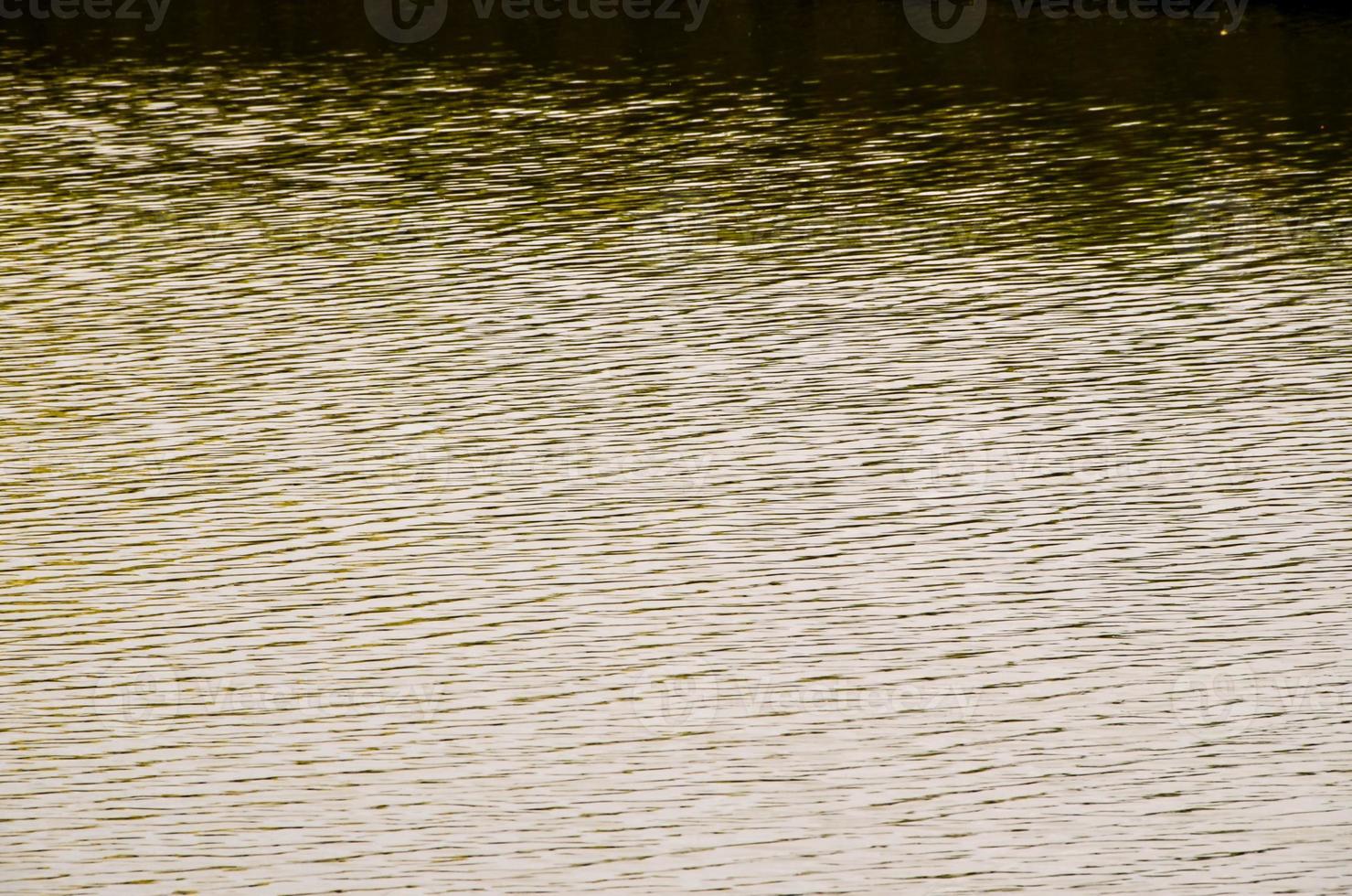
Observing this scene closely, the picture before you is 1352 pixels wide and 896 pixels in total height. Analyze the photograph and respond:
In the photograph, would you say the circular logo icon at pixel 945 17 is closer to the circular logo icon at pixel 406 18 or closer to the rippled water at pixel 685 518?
the circular logo icon at pixel 406 18

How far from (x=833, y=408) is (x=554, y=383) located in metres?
Answer: 1.56

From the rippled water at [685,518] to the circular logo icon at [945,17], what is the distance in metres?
5.83

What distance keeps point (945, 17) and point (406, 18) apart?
5850 mm

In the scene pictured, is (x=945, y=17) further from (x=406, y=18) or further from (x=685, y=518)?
(x=685, y=518)

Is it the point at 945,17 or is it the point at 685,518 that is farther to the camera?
the point at 945,17

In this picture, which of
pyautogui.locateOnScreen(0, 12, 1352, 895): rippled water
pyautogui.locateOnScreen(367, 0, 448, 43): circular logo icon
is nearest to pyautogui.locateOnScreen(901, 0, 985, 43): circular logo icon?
pyautogui.locateOnScreen(367, 0, 448, 43): circular logo icon

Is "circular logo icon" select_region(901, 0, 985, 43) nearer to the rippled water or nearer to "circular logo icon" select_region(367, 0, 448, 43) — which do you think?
"circular logo icon" select_region(367, 0, 448, 43)

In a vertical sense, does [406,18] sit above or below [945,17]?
above

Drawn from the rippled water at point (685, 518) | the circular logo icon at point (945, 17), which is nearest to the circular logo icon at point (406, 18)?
Result: the circular logo icon at point (945, 17)

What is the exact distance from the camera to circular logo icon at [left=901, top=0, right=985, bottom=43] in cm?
2412

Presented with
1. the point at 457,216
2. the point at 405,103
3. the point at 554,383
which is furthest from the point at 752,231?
the point at 405,103

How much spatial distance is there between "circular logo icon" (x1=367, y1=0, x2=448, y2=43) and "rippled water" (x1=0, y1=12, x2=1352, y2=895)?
681 centimetres

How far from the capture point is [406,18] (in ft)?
85.3

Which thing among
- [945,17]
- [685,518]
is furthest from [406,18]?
[685,518]
